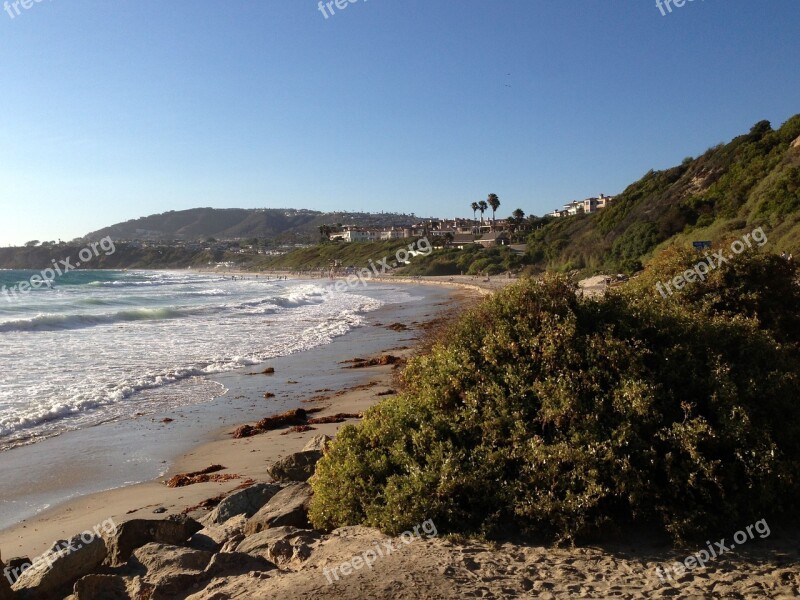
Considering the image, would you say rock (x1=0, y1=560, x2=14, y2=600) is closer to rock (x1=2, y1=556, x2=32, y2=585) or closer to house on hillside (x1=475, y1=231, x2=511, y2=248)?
rock (x1=2, y1=556, x2=32, y2=585)

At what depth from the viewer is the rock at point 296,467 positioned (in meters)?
7.02

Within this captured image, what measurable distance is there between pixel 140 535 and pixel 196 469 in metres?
3.16

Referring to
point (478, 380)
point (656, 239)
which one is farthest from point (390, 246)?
point (478, 380)

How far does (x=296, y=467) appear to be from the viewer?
280 inches

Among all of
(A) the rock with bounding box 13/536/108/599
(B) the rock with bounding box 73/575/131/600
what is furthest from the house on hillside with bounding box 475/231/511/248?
(B) the rock with bounding box 73/575/131/600

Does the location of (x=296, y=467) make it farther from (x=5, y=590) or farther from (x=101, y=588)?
(x=5, y=590)

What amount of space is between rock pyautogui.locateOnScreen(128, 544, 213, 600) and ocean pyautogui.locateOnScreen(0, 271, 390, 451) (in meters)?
6.02

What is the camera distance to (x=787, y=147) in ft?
139

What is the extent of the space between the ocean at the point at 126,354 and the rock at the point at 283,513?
6069mm

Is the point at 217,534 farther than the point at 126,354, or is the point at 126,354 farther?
the point at 126,354

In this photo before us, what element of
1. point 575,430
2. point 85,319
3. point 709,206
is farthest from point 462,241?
point 575,430

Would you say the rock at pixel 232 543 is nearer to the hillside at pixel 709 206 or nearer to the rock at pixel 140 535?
the rock at pixel 140 535

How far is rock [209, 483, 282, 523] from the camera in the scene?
6.11 meters

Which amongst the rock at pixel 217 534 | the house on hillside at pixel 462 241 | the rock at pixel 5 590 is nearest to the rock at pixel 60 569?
the rock at pixel 5 590
